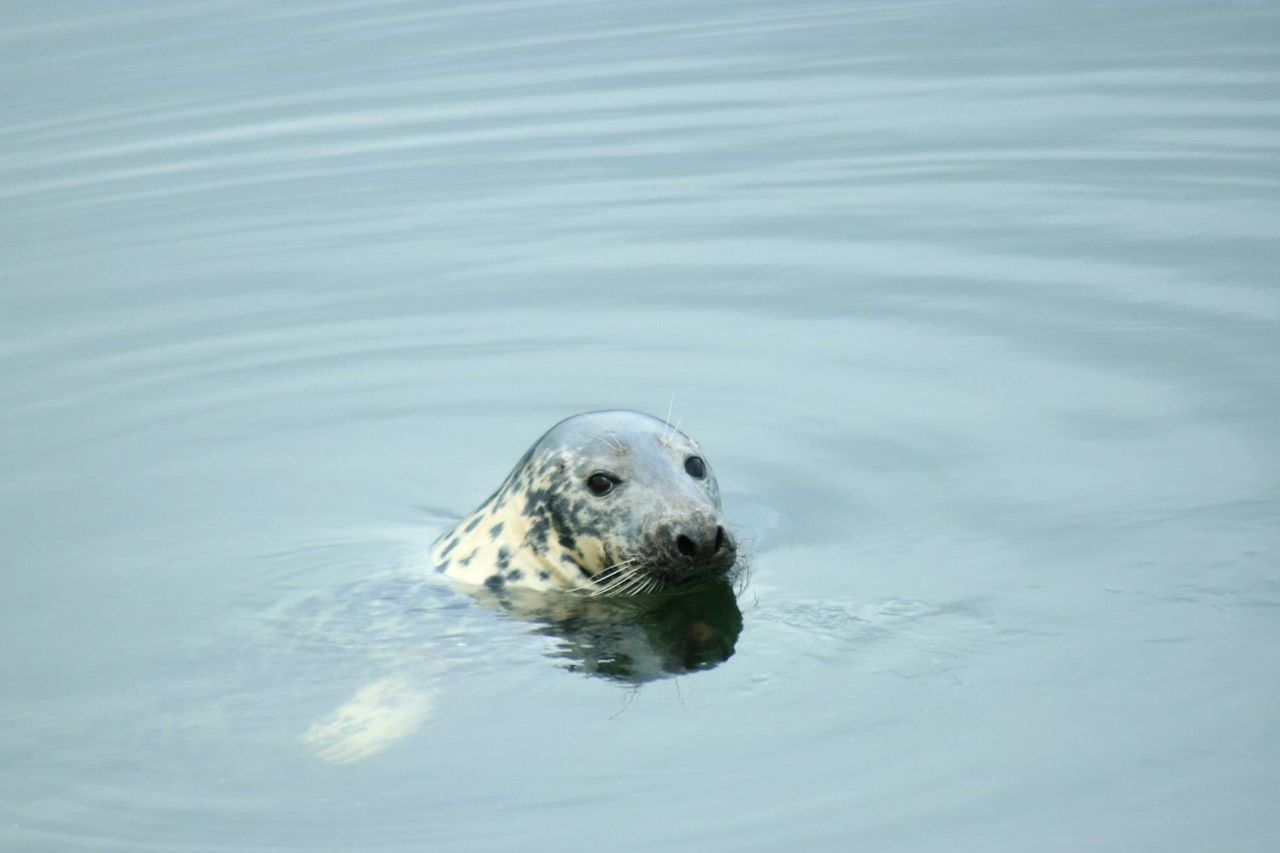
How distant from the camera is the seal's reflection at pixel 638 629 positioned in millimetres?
7469

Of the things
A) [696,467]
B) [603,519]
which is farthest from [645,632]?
[696,467]

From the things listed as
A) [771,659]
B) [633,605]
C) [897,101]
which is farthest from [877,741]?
[897,101]

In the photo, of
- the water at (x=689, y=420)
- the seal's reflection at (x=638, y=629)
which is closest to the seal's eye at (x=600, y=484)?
the seal's reflection at (x=638, y=629)

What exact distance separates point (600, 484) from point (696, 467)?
15.8 inches

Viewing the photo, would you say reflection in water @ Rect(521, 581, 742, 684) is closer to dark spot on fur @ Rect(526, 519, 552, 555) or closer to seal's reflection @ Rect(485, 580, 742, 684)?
seal's reflection @ Rect(485, 580, 742, 684)

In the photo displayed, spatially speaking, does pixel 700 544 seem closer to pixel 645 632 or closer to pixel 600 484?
pixel 645 632

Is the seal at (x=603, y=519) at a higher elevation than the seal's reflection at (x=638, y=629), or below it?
higher

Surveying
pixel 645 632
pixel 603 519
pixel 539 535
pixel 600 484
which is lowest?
pixel 645 632

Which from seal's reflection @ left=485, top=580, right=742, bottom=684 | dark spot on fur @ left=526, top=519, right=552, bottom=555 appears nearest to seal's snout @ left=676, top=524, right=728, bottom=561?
seal's reflection @ left=485, top=580, right=742, bottom=684

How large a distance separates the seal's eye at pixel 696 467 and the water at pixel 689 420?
45 centimetres

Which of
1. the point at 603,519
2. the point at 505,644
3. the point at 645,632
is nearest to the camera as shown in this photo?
the point at 505,644

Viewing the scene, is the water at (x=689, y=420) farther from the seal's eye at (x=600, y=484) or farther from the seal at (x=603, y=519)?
the seal's eye at (x=600, y=484)

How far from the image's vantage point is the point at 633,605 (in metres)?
8.06

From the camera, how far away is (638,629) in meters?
7.84
